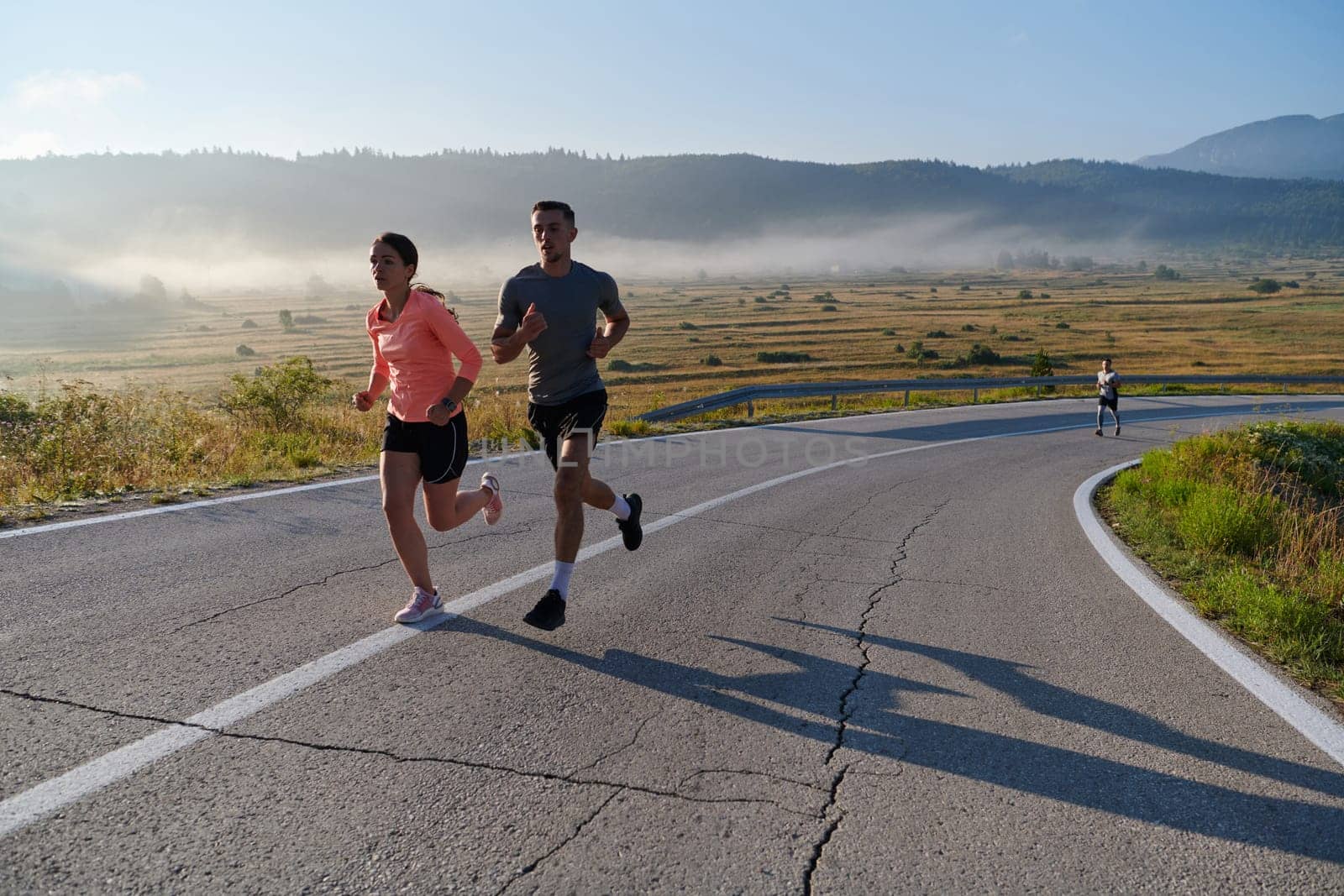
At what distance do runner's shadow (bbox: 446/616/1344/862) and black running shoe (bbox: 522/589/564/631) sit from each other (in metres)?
0.09

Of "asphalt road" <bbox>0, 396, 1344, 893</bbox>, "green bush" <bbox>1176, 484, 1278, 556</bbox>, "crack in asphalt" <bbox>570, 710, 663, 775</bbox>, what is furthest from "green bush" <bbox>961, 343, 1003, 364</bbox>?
"crack in asphalt" <bbox>570, 710, 663, 775</bbox>

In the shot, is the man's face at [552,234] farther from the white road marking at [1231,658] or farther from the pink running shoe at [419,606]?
the white road marking at [1231,658]

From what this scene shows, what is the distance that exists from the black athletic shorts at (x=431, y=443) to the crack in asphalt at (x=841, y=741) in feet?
7.21

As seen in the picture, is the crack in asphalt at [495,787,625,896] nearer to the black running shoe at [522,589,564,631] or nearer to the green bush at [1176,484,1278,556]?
the black running shoe at [522,589,564,631]

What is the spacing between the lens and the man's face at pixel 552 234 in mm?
4570

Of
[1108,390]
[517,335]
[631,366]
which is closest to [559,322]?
[517,335]

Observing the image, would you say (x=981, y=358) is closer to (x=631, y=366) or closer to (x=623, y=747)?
(x=631, y=366)

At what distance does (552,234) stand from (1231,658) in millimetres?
4021

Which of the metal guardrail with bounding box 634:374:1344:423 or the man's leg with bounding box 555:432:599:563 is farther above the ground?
the man's leg with bounding box 555:432:599:563

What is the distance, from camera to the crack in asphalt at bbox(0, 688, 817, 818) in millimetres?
2850

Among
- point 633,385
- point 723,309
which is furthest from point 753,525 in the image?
point 723,309

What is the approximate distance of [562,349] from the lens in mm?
4723

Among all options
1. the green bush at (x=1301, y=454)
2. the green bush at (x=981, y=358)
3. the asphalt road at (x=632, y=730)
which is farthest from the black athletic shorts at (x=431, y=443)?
the green bush at (x=981, y=358)

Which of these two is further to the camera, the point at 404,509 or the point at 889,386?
the point at 889,386
